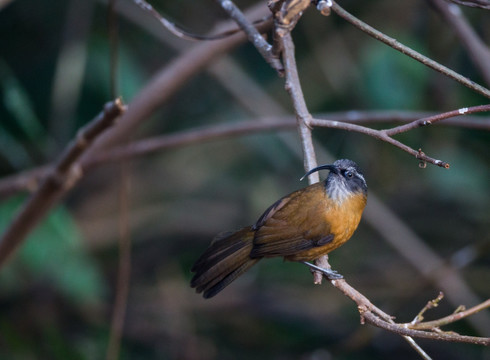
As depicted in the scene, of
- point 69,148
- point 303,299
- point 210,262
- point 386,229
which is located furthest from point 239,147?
point 210,262

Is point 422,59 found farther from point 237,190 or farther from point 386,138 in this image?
point 237,190

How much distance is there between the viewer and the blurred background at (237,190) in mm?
4352

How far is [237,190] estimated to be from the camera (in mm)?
5469

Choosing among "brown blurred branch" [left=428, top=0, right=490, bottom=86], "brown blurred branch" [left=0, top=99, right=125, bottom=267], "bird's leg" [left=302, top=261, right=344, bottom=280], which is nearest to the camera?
"bird's leg" [left=302, top=261, right=344, bottom=280]

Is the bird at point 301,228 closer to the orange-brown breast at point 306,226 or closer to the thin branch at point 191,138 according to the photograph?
the orange-brown breast at point 306,226

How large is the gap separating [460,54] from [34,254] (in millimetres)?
3146

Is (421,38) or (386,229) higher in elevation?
(421,38)

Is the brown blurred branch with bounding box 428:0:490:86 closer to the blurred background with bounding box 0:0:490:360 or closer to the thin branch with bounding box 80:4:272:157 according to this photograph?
the thin branch with bounding box 80:4:272:157

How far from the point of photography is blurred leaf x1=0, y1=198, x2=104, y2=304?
3.93 m

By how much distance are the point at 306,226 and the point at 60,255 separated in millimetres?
1931

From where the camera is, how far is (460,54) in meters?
4.85

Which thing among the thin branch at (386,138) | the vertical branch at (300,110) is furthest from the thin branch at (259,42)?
the thin branch at (386,138)

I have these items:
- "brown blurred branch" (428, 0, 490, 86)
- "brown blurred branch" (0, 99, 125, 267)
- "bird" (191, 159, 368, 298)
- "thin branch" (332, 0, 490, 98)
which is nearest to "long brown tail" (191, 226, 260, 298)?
"bird" (191, 159, 368, 298)

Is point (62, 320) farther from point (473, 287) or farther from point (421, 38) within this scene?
point (421, 38)
